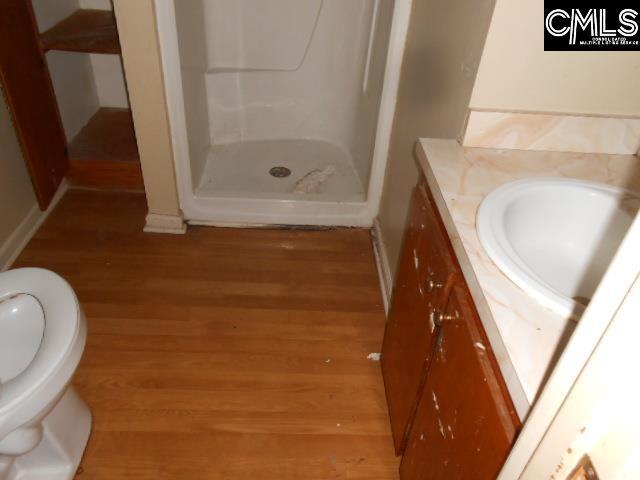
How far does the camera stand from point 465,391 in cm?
71

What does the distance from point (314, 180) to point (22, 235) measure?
48.5 inches

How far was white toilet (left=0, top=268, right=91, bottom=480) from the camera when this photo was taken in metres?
0.93

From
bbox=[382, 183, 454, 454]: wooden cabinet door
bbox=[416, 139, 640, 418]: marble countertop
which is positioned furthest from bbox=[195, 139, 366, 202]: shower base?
bbox=[416, 139, 640, 418]: marble countertop

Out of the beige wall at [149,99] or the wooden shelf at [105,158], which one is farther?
the wooden shelf at [105,158]

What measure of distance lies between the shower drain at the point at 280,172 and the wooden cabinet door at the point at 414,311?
1172mm

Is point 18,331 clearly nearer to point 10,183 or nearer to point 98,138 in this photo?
point 10,183

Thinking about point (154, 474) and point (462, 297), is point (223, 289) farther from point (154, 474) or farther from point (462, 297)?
point (462, 297)

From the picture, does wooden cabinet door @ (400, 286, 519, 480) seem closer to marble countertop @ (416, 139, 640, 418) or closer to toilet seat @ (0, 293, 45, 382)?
marble countertop @ (416, 139, 640, 418)

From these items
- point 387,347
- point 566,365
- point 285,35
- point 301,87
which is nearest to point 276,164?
point 301,87

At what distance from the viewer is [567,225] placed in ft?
3.00

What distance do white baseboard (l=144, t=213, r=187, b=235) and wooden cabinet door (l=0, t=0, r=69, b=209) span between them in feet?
1.37

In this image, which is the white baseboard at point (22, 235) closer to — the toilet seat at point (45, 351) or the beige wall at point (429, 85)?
the toilet seat at point (45, 351)

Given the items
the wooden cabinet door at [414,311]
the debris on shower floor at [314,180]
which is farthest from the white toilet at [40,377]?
the debris on shower floor at [314,180]

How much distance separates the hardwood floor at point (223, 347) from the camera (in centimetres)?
128
